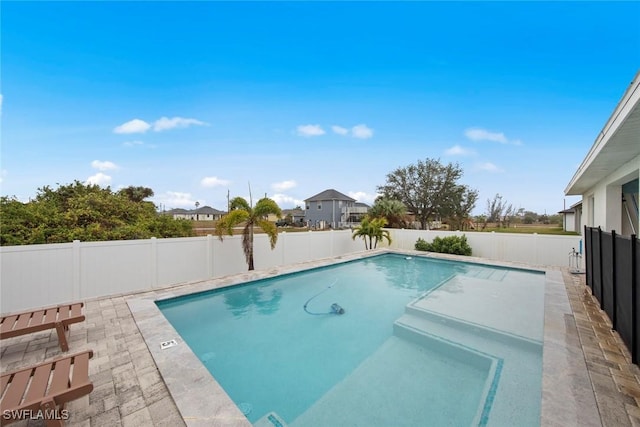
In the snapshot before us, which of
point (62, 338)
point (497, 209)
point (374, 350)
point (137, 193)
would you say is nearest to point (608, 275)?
point (374, 350)

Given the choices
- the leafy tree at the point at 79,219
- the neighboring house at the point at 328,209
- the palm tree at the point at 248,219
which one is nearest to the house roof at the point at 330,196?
the neighboring house at the point at 328,209

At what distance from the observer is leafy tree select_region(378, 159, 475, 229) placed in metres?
28.7

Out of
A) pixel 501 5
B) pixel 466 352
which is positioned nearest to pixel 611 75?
pixel 501 5

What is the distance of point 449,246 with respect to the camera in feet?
42.9

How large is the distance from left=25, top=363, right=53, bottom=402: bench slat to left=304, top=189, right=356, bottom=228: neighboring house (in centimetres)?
3529

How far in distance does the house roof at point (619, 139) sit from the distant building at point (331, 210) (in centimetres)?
3147

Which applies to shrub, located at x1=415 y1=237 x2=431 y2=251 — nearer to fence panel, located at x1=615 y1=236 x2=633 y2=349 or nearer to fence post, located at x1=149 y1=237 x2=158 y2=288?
fence panel, located at x1=615 y1=236 x2=633 y2=349

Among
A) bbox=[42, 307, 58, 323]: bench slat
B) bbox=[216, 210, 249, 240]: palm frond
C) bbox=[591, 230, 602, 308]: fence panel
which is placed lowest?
bbox=[42, 307, 58, 323]: bench slat

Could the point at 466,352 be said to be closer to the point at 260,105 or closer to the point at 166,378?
the point at 166,378

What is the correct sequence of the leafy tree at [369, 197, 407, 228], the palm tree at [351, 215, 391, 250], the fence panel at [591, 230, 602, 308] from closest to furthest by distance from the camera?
the fence panel at [591, 230, 602, 308] < the palm tree at [351, 215, 391, 250] < the leafy tree at [369, 197, 407, 228]

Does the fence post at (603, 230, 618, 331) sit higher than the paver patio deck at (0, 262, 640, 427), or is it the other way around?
the fence post at (603, 230, 618, 331)

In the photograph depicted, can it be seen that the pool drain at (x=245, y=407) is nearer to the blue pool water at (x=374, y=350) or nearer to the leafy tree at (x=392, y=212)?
the blue pool water at (x=374, y=350)

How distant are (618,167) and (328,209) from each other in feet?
108

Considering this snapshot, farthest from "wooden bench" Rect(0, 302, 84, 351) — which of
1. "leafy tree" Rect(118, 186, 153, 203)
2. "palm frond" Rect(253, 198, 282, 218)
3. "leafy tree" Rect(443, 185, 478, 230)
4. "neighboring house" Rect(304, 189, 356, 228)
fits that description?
"neighboring house" Rect(304, 189, 356, 228)
